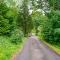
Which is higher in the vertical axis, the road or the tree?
the tree

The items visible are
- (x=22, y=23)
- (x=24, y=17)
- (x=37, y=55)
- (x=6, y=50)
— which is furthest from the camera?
(x=22, y=23)

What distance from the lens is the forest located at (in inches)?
1089

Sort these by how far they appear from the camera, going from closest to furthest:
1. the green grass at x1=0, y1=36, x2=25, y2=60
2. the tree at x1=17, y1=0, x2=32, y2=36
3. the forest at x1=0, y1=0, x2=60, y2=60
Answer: the green grass at x1=0, y1=36, x2=25, y2=60
the forest at x1=0, y1=0, x2=60, y2=60
the tree at x1=17, y1=0, x2=32, y2=36

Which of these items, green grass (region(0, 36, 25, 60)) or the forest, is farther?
the forest

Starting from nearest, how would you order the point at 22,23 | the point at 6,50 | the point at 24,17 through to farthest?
1. the point at 6,50
2. the point at 24,17
3. the point at 22,23

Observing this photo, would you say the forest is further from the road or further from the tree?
the road

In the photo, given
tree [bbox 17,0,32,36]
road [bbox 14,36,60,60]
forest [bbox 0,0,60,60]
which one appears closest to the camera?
road [bbox 14,36,60,60]

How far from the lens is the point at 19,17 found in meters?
72.4

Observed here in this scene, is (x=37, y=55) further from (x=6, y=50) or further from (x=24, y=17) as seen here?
(x=24, y=17)

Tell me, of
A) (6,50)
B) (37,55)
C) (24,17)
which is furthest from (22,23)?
(6,50)

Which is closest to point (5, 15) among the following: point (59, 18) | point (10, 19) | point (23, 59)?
point (10, 19)

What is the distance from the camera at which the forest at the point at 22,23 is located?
27.7m

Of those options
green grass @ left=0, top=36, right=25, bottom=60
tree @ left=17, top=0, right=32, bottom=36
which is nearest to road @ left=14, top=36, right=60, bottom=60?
green grass @ left=0, top=36, right=25, bottom=60

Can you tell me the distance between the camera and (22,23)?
7462cm
